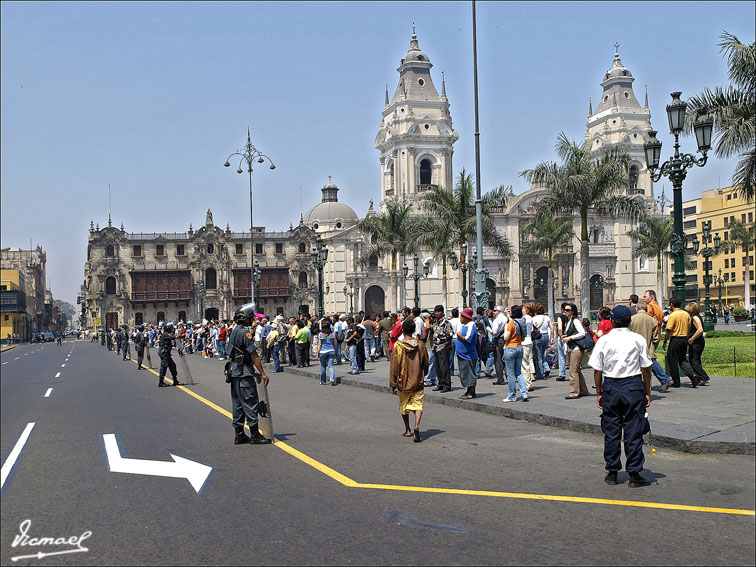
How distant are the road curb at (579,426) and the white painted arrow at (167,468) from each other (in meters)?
5.31

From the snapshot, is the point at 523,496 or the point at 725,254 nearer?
the point at 523,496

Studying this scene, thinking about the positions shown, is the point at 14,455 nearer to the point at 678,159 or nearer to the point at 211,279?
the point at 678,159

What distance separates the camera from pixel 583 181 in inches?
1305

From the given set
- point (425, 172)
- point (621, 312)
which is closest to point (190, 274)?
point (425, 172)

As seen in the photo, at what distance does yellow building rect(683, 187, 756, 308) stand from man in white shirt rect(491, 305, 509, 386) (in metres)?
81.7

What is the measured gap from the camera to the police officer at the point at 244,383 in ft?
31.6

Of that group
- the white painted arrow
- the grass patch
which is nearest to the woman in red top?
the grass patch

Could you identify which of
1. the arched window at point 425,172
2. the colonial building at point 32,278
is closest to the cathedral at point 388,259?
the arched window at point 425,172

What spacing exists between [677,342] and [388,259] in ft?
216

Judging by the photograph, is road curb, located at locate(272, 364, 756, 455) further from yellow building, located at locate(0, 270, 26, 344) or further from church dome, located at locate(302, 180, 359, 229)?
church dome, located at locate(302, 180, 359, 229)

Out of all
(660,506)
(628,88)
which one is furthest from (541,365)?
(628,88)

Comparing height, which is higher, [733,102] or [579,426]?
[733,102]

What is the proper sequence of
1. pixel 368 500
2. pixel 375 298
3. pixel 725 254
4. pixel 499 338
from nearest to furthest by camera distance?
pixel 368 500
pixel 499 338
pixel 375 298
pixel 725 254

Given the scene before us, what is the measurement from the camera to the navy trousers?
7180 mm
